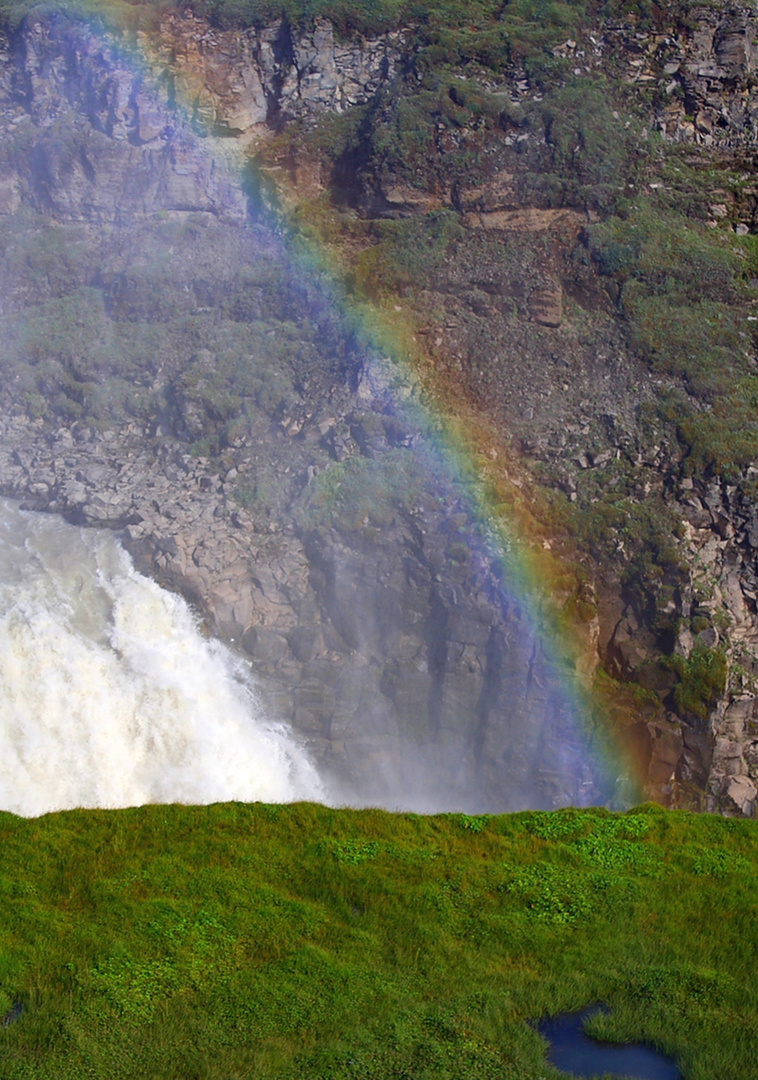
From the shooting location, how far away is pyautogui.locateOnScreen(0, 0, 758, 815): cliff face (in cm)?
2630

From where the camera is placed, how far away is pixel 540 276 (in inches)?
1314

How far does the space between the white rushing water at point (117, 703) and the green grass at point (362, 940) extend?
9385 mm

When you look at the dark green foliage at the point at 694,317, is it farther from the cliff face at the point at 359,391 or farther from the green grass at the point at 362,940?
the green grass at the point at 362,940

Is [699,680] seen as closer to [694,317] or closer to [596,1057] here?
[694,317]

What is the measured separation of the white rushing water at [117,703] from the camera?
941 inches

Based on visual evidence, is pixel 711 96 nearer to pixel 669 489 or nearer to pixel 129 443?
pixel 669 489

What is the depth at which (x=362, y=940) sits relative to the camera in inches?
493

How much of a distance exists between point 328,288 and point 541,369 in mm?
8185

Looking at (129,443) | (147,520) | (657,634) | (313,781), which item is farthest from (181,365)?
(657,634)

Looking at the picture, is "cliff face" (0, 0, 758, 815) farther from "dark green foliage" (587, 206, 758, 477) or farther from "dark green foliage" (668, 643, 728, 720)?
"dark green foliage" (587, 206, 758, 477)

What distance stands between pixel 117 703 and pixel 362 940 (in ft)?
46.3

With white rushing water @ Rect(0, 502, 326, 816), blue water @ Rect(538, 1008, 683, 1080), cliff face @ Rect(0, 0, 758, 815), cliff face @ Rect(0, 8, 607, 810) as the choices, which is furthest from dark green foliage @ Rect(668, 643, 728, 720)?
blue water @ Rect(538, 1008, 683, 1080)

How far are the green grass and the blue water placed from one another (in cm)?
17

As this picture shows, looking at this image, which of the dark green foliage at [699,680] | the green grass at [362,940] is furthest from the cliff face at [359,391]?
the green grass at [362,940]
